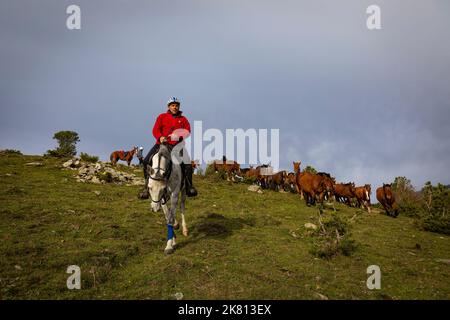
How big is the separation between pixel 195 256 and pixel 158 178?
98.4 inches

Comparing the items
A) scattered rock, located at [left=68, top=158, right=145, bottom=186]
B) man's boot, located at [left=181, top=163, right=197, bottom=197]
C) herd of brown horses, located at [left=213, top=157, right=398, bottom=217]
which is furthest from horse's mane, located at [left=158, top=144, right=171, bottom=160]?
scattered rock, located at [left=68, top=158, right=145, bottom=186]

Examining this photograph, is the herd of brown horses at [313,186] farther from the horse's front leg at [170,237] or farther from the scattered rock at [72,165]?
the scattered rock at [72,165]

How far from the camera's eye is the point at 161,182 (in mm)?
8953

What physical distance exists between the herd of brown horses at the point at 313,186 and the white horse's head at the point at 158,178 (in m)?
12.5

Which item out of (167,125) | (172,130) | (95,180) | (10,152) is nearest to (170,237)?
(172,130)

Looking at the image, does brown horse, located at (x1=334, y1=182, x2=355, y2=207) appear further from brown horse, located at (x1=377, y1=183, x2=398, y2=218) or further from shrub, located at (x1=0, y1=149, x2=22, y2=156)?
shrub, located at (x1=0, y1=149, x2=22, y2=156)

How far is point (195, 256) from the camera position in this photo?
28.7 feet

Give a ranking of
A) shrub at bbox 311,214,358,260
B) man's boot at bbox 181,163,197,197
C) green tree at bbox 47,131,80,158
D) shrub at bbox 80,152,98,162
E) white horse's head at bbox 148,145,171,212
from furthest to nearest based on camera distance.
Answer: green tree at bbox 47,131,80,158
shrub at bbox 80,152,98,162
man's boot at bbox 181,163,197,197
shrub at bbox 311,214,358,260
white horse's head at bbox 148,145,171,212

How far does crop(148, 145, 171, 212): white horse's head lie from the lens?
Result: 886 centimetres

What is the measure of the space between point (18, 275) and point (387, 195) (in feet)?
71.7

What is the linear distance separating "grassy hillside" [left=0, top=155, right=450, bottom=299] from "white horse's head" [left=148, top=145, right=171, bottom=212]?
166cm

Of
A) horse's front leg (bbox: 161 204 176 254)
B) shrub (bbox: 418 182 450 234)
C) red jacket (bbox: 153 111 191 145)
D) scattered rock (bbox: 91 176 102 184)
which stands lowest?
shrub (bbox: 418 182 450 234)

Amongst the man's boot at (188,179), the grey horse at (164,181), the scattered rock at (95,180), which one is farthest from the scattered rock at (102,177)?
the grey horse at (164,181)
